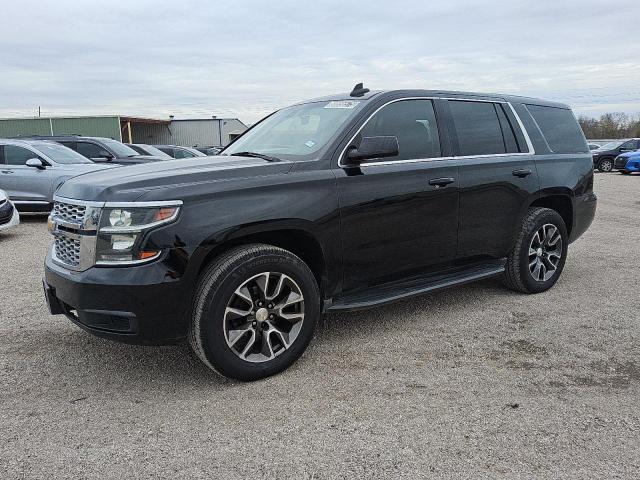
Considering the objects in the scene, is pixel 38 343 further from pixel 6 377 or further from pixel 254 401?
pixel 254 401

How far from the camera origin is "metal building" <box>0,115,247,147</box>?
42812mm

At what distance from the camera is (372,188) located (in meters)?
3.80

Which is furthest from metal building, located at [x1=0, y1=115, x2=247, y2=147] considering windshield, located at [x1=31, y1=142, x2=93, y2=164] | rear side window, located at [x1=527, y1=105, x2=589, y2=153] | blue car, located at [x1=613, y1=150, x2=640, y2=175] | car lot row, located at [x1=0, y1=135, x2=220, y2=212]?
rear side window, located at [x1=527, y1=105, x2=589, y2=153]

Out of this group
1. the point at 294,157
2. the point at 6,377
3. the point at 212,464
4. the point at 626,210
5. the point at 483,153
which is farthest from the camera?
the point at 626,210

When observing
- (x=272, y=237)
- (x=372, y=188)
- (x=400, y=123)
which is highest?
(x=400, y=123)

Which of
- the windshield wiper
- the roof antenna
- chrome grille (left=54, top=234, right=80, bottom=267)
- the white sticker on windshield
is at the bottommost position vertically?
chrome grille (left=54, top=234, right=80, bottom=267)

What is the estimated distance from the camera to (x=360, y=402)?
3098mm

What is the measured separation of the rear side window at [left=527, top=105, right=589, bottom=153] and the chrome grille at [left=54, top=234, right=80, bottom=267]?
13.9 feet

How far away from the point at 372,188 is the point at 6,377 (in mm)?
2714

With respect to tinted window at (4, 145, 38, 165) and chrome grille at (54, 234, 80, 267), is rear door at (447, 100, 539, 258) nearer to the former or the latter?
chrome grille at (54, 234, 80, 267)

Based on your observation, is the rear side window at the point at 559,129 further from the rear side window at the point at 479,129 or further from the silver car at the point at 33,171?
the silver car at the point at 33,171

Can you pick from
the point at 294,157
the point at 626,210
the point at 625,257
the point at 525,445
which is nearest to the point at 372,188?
the point at 294,157

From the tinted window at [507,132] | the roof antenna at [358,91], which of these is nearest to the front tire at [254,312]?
the roof antenna at [358,91]

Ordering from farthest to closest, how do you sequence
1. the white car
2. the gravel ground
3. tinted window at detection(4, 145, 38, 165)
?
tinted window at detection(4, 145, 38, 165), the white car, the gravel ground
